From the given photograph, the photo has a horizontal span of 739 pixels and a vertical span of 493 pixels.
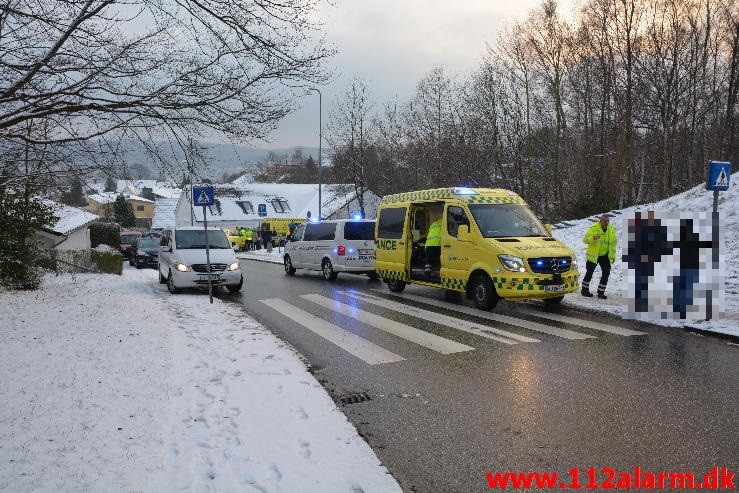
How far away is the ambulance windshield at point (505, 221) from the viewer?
427 inches

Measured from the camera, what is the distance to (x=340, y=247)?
1695 centimetres

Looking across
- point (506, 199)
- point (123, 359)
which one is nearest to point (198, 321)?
point (123, 359)

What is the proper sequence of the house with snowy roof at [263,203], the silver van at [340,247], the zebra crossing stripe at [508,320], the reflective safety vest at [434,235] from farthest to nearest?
the house with snowy roof at [263,203] < the silver van at [340,247] < the reflective safety vest at [434,235] < the zebra crossing stripe at [508,320]

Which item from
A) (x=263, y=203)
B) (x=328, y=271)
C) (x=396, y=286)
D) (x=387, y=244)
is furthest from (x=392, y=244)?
(x=263, y=203)

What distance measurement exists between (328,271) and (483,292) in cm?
774

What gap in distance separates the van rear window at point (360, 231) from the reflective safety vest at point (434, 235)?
4551 millimetres

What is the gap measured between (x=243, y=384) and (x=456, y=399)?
7.58 feet

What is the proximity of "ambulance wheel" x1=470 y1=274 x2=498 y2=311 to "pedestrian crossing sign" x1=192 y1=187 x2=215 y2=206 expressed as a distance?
5.84 meters

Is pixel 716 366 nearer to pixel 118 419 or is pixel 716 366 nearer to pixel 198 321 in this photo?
pixel 118 419

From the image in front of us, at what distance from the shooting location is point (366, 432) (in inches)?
185

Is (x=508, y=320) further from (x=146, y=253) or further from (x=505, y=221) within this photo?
(x=146, y=253)

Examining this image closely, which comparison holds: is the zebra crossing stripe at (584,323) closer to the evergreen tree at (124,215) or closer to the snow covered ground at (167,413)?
the snow covered ground at (167,413)

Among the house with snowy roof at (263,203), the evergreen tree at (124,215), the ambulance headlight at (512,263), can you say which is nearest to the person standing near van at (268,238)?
the house with snowy roof at (263,203)

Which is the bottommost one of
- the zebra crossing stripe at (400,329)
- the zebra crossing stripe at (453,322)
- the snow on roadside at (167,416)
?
the snow on roadside at (167,416)
